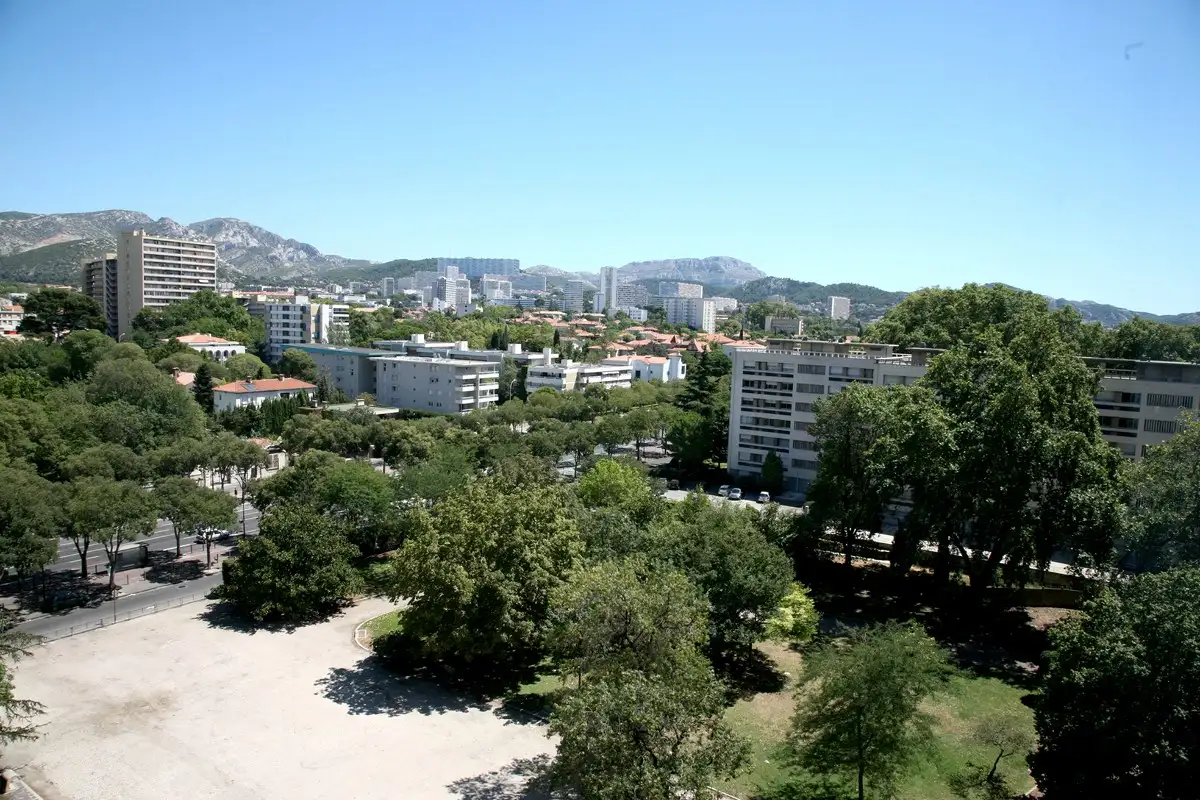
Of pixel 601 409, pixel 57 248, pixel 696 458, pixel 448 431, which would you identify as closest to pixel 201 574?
pixel 448 431

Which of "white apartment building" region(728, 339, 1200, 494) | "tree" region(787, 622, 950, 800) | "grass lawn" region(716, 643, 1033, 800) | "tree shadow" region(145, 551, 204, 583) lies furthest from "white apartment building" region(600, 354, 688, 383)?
"tree" region(787, 622, 950, 800)

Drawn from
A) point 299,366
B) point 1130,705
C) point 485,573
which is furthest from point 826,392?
point 299,366

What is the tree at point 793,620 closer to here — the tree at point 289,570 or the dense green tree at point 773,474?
the tree at point 289,570

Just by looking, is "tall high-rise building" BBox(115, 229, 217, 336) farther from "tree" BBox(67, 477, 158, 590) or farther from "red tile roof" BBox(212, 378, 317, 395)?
"tree" BBox(67, 477, 158, 590)

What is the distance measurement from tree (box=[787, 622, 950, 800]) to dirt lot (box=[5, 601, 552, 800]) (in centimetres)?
592

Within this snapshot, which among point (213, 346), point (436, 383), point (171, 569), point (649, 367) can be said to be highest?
point (213, 346)

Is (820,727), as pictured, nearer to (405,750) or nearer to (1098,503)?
(405,750)

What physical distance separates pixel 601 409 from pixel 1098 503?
3866 cm

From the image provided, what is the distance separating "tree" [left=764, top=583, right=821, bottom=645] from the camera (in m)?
20.9

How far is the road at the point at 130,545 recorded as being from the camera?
27.9 metres

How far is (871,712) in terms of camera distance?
14055 mm

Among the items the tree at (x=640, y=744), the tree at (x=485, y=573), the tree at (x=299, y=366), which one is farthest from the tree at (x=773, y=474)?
the tree at (x=299, y=366)

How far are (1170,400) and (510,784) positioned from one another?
31112mm

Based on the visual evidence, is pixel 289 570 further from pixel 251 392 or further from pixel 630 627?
pixel 251 392
